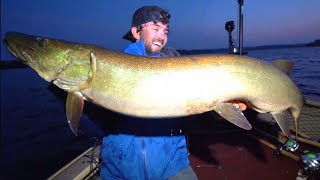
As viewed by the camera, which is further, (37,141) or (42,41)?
(37,141)

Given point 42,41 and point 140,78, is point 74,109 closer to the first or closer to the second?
point 140,78

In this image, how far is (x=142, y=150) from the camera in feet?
9.62

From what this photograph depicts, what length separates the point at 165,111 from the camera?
252 centimetres

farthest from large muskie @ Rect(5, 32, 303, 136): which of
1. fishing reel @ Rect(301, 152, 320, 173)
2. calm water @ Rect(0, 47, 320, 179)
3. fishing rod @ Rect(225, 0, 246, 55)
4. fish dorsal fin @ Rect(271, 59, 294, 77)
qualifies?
calm water @ Rect(0, 47, 320, 179)

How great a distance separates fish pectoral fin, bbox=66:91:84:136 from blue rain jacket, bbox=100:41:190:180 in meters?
0.66

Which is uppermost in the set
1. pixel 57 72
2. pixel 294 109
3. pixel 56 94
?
pixel 57 72

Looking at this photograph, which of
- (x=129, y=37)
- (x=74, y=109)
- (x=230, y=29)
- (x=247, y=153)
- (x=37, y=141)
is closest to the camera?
(x=74, y=109)

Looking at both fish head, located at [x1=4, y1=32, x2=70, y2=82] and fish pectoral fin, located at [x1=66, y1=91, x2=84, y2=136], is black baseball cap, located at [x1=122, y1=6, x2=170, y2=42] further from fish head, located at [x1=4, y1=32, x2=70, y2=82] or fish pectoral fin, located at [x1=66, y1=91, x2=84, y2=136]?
fish pectoral fin, located at [x1=66, y1=91, x2=84, y2=136]

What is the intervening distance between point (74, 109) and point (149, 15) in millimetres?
1465

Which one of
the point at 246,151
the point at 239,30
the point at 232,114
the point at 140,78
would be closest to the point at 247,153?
the point at 246,151

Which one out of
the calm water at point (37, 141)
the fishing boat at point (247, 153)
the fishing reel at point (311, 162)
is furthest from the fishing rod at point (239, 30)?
the calm water at point (37, 141)

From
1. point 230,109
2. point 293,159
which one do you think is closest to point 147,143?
point 230,109

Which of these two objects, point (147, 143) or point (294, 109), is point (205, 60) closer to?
point (147, 143)

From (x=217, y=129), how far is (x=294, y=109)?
4.86 metres
